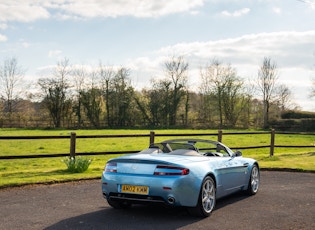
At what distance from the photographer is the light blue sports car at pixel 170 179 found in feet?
19.5

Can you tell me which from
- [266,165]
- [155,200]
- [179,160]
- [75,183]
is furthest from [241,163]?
[266,165]

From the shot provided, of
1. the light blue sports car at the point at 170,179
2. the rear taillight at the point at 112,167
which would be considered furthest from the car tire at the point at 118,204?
the rear taillight at the point at 112,167

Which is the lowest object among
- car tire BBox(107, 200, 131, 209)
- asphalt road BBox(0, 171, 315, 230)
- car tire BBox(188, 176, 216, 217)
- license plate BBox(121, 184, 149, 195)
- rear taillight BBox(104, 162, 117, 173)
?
asphalt road BBox(0, 171, 315, 230)

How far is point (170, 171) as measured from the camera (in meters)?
6.00

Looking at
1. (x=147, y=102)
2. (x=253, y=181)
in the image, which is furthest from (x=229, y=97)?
(x=253, y=181)

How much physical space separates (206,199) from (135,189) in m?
1.22

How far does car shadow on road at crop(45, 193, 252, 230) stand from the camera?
18.4ft

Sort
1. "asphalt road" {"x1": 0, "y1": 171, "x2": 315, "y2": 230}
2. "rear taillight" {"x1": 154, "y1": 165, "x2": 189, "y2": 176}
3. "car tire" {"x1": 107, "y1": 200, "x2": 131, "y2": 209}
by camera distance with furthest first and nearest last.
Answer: "car tire" {"x1": 107, "y1": 200, "x2": 131, "y2": 209} < "rear taillight" {"x1": 154, "y1": 165, "x2": 189, "y2": 176} < "asphalt road" {"x1": 0, "y1": 171, "x2": 315, "y2": 230}

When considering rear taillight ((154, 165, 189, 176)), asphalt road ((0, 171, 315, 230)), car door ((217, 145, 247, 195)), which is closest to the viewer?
asphalt road ((0, 171, 315, 230))

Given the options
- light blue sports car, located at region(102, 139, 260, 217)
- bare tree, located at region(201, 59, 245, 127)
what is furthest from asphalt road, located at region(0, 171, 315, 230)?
bare tree, located at region(201, 59, 245, 127)

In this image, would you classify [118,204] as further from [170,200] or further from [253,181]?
[253,181]

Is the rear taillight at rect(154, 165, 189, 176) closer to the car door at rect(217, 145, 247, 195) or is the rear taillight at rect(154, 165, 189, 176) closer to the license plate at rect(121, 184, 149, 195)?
the license plate at rect(121, 184, 149, 195)

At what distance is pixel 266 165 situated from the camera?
1427 cm

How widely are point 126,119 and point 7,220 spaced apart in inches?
2145
